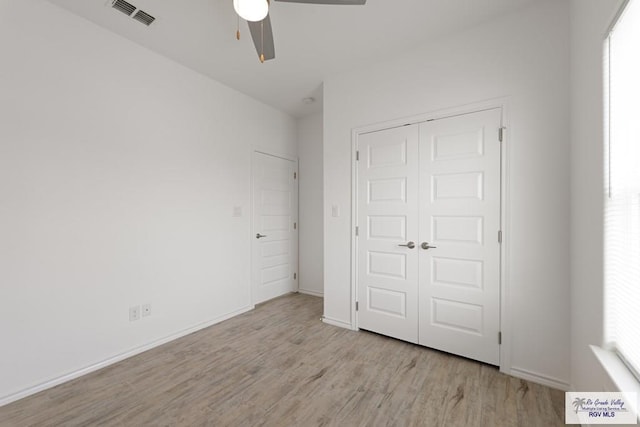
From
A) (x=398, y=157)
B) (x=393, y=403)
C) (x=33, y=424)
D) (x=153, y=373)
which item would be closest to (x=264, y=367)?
(x=153, y=373)

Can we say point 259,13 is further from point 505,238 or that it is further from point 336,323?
point 336,323

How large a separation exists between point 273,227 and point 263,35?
2570 mm

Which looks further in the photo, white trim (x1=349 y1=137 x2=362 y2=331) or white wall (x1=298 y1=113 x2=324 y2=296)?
white wall (x1=298 y1=113 x2=324 y2=296)

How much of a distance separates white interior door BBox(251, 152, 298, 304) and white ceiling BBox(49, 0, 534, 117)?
50.6 inches

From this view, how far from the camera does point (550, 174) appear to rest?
189cm

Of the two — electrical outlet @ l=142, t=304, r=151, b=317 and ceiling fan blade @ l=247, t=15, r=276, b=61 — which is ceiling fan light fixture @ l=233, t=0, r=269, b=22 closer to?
ceiling fan blade @ l=247, t=15, r=276, b=61

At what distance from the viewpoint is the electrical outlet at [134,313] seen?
2.38 metres

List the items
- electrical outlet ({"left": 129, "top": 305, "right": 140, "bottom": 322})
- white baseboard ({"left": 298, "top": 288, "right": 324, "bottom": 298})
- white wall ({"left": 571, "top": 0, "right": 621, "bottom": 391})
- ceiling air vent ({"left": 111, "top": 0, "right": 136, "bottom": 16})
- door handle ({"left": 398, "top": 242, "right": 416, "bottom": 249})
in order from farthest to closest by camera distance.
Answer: white baseboard ({"left": 298, "top": 288, "right": 324, "bottom": 298}) < door handle ({"left": 398, "top": 242, "right": 416, "bottom": 249}) < electrical outlet ({"left": 129, "top": 305, "right": 140, "bottom": 322}) < ceiling air vent ({"left": 111, "top": 0, "right": 136, "bottom": 16}) < white wall ({"left": 571, "top": 0, "right": 621, "bottom": 391})

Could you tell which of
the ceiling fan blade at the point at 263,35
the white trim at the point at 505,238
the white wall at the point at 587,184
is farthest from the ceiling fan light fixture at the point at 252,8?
the white trim at the point at 505,238

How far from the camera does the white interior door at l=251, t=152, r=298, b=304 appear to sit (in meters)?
A: 3.66

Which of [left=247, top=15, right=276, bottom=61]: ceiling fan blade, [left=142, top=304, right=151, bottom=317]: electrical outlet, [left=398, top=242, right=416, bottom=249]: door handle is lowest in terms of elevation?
[left=142, top=304, right=151, bottom=317]: electrical outlet

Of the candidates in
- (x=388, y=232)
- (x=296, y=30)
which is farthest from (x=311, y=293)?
(x=296, y=30)

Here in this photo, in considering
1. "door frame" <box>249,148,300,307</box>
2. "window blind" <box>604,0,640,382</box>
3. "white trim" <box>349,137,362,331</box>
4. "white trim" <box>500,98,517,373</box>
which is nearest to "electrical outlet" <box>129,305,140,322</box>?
"door frame" <box>249,148,300,307</box>

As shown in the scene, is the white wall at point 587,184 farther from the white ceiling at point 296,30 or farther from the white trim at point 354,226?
the white trim at point 354,226
